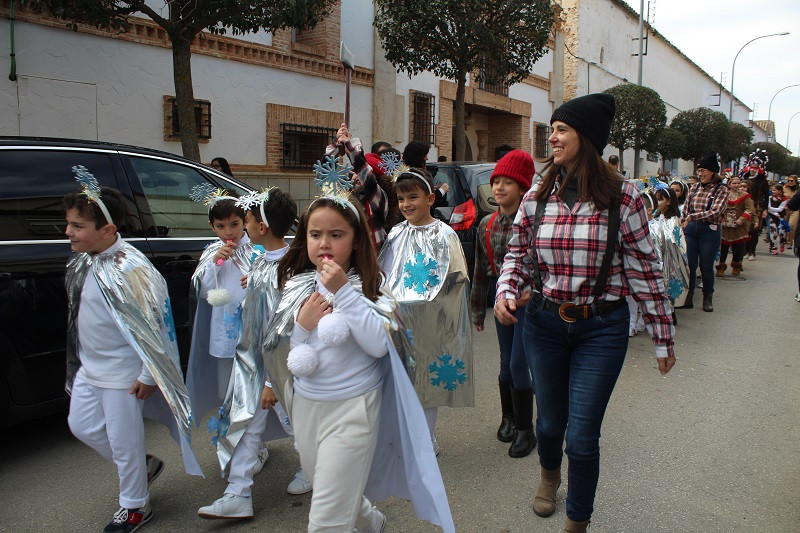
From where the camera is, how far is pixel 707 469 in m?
3.85

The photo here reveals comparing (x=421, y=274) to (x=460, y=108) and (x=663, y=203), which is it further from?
(x=460, y=108)

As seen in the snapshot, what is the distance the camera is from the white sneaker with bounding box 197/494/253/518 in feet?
10.3

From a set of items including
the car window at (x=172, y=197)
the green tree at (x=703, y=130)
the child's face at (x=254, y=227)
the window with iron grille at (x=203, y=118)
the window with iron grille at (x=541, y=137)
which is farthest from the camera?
the green tree at (x=703, y=130)

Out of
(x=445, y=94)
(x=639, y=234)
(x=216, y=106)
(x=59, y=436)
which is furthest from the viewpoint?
(x=445, y=94)

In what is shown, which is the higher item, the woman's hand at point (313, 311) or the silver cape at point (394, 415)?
the woman's hand at point (313, 311)

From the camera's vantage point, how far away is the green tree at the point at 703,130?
31391 millimetres

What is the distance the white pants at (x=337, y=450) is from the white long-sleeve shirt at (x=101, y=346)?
0.97m

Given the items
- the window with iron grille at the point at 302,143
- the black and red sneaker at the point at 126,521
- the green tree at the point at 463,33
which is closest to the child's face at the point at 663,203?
the green tree at the point at 463,33

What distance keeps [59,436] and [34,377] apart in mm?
747

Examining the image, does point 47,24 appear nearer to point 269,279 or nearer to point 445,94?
point 269,279

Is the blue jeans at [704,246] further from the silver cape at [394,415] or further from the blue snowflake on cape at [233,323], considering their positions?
the silver cape at [394,415]

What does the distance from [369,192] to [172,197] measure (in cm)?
142

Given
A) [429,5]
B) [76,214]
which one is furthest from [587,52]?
[76,214]

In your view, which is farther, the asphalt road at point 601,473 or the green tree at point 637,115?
the green tree at point 637,115
